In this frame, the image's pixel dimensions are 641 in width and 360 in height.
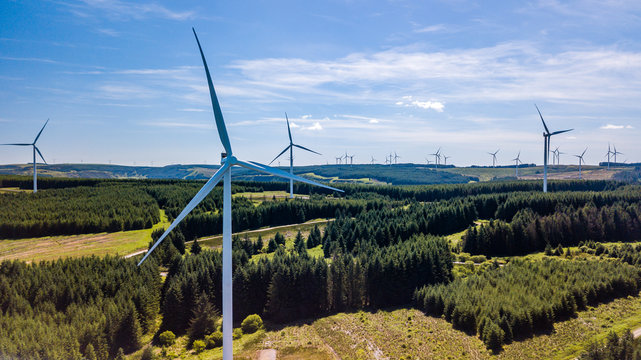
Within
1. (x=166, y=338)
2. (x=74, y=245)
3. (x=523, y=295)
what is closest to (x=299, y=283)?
(x=166, y=338)

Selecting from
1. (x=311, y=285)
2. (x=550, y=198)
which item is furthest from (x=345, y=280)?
(x=550, y=198)

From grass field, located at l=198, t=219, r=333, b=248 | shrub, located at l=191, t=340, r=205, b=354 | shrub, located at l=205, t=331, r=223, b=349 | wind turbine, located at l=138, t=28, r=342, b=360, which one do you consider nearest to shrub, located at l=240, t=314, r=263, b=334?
shrub, located at l=205, t=331, r=223, b=349

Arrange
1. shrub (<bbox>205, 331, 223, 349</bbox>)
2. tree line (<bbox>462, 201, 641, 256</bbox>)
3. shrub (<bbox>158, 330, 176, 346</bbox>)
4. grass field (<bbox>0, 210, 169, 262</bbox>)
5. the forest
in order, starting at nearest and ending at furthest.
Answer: the forest → shrub (<bbox>205, 331, 223, 349</bbox>) → shrub (<bbox>158, 330, 176, 346</bbox>) → grass field (<bbox>0, 210, 169, 262</bbox>) → tree line (<bbox>462, 201, 641, 256</bbox>)

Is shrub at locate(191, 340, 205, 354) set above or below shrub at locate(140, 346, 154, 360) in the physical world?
below

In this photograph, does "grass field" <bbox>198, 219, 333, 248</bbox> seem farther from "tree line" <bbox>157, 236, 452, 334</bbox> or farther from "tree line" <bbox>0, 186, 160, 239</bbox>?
"tree line" <bbox>157, 236, 452, 334</bbox>

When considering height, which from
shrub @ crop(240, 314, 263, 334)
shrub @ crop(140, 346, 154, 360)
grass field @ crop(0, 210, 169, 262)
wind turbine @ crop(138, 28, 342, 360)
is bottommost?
shrub @ crop(240, 314, 263, 334)

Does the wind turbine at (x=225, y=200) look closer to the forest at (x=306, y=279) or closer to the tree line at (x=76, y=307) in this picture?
the tree line at (x=76, y=307)

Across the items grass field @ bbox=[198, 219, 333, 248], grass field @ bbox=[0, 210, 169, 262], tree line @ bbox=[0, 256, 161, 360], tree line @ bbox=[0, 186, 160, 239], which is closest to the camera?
tree line @ bbox=[0, 256, 161, 360]

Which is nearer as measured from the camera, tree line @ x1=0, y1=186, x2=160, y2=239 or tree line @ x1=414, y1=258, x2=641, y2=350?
tree line @ x1=414, y1=258, x2=641, y2=350
